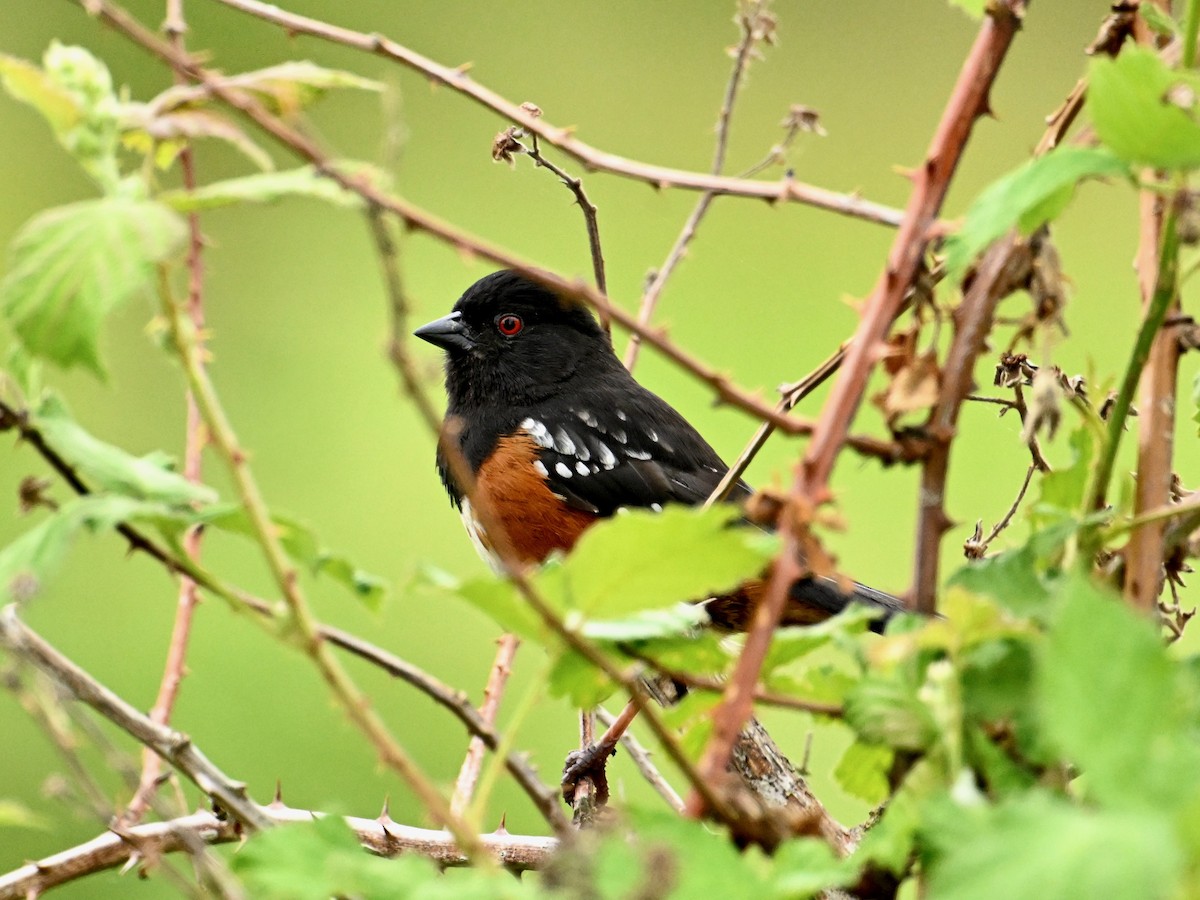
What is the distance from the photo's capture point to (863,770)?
636 mm

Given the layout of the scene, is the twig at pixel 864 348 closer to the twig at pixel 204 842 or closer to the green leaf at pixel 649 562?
the green leaf at pixel 649 562

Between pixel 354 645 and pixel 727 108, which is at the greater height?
pixel 727 108

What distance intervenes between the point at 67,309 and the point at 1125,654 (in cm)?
37

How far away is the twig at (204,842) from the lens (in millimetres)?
903

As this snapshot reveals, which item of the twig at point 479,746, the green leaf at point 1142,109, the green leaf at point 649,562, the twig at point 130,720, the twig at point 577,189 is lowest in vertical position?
the twig at point 479,746

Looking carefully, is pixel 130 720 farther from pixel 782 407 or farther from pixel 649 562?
pixel 782 407

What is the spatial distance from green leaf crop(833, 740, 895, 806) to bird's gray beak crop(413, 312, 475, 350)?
1890 mm

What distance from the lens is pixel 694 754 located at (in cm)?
64

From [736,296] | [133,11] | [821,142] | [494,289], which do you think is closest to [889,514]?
[736,296]

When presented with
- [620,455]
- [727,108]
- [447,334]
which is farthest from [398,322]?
[447,334]

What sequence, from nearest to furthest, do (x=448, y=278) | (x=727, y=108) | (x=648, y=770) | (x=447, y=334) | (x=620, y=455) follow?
1. (x=648, y=770)
2. (x=727, y=108)
3. (x=620, y=455)
4. (x=447, y=334)
5. (x=448, y=278)

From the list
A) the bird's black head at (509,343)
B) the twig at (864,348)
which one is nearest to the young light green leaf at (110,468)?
the twig at (864,348)

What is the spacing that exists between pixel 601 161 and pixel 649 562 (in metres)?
0.34

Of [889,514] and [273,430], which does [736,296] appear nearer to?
[889,514]
